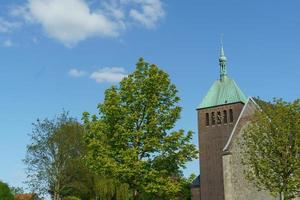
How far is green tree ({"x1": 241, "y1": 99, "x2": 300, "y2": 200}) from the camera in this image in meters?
28.4

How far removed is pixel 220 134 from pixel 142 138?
32422 millimetres

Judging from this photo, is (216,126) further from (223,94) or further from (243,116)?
(243,116)

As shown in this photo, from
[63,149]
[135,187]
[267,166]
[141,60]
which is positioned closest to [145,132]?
[135,187]

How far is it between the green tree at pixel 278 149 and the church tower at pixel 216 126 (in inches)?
1060

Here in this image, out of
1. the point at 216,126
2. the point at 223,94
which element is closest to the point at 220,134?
the point at 216,126

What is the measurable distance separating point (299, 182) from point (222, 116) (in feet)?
104

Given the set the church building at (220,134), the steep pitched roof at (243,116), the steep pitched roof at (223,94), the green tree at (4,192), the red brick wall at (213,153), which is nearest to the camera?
the green tree at (4,192)

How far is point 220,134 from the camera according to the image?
Result: 59.2m

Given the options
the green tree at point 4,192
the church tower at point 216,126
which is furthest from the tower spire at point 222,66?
the green tree at point 4,192

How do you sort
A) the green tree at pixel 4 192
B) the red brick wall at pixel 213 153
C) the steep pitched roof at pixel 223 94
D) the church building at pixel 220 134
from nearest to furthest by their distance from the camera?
the green tree at pixel 4 192, the church building at pixel 220 134, the red brick wall at pixel 213 153, the steep pitched roof at pixel 223 94

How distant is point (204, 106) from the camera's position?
203 ft

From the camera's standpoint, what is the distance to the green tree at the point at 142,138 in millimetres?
27156

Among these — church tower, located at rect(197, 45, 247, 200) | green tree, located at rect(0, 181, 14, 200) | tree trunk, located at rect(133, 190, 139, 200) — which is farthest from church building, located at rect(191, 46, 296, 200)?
tree trunk, located at rect(133, 190, 139, 200)

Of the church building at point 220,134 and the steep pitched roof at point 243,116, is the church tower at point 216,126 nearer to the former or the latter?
the church building at point 220,134
